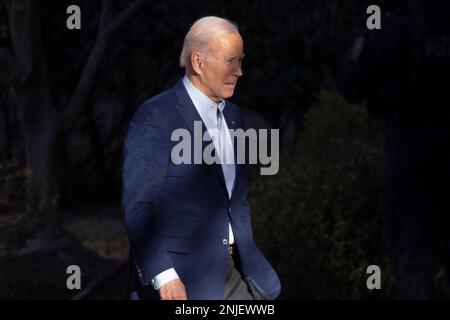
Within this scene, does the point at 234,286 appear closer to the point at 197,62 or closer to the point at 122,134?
the point at 197,62

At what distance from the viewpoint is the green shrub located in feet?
29.0

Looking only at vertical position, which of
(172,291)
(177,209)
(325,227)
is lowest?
(325,227)

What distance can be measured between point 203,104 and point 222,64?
8.0 inches

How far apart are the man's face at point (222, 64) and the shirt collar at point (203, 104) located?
46 mm

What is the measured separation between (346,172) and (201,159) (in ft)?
12.9

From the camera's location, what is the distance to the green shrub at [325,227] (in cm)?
884

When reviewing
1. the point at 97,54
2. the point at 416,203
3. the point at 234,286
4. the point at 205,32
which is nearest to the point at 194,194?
the point at 234,286

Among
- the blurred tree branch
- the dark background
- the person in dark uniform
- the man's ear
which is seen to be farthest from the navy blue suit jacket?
the blurred tree branch

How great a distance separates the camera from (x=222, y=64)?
532cm

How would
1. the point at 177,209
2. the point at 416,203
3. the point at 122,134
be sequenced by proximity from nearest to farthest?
the point at 177,209, the point at 416,203, the point at 122,134

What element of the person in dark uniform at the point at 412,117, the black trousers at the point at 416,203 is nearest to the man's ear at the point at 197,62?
the person in dark uniform at the point at 412,117

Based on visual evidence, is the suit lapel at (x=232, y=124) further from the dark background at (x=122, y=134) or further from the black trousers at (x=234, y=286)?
the dark background at (x=122, y=134)

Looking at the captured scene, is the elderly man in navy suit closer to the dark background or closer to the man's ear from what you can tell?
the man's ear
